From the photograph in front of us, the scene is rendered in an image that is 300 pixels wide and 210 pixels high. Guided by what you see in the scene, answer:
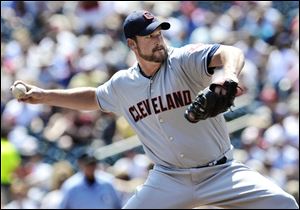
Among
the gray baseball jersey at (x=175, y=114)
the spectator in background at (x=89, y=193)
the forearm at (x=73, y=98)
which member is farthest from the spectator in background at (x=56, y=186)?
the gray baseball jersey at (x=175, y=114)

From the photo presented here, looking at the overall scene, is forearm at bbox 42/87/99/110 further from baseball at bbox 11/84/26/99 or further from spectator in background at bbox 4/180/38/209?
spectator in background at bbox 4/180/38/209

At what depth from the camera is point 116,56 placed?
11.9 metres

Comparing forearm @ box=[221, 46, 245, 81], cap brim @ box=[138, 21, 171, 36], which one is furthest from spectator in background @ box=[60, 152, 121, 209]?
forearm @ box=[221, 46, 245, 81]

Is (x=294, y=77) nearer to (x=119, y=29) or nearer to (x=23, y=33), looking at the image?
(x=119, y=29)

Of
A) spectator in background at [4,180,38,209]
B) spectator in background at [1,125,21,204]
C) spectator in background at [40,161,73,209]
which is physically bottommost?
spectator in background at [1,125,21,204]

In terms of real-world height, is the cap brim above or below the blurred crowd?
above

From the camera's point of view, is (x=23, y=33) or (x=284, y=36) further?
(x=23, y=33)

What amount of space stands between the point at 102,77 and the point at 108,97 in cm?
581

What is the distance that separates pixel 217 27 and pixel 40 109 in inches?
116

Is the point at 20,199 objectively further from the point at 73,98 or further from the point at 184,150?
the point at 184,150

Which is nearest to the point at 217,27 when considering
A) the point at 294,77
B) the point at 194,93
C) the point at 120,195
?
the point at 294,77

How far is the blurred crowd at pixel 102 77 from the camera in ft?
32.0

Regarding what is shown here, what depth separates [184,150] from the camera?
5.11m

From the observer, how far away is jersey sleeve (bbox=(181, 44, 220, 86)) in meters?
4.79
